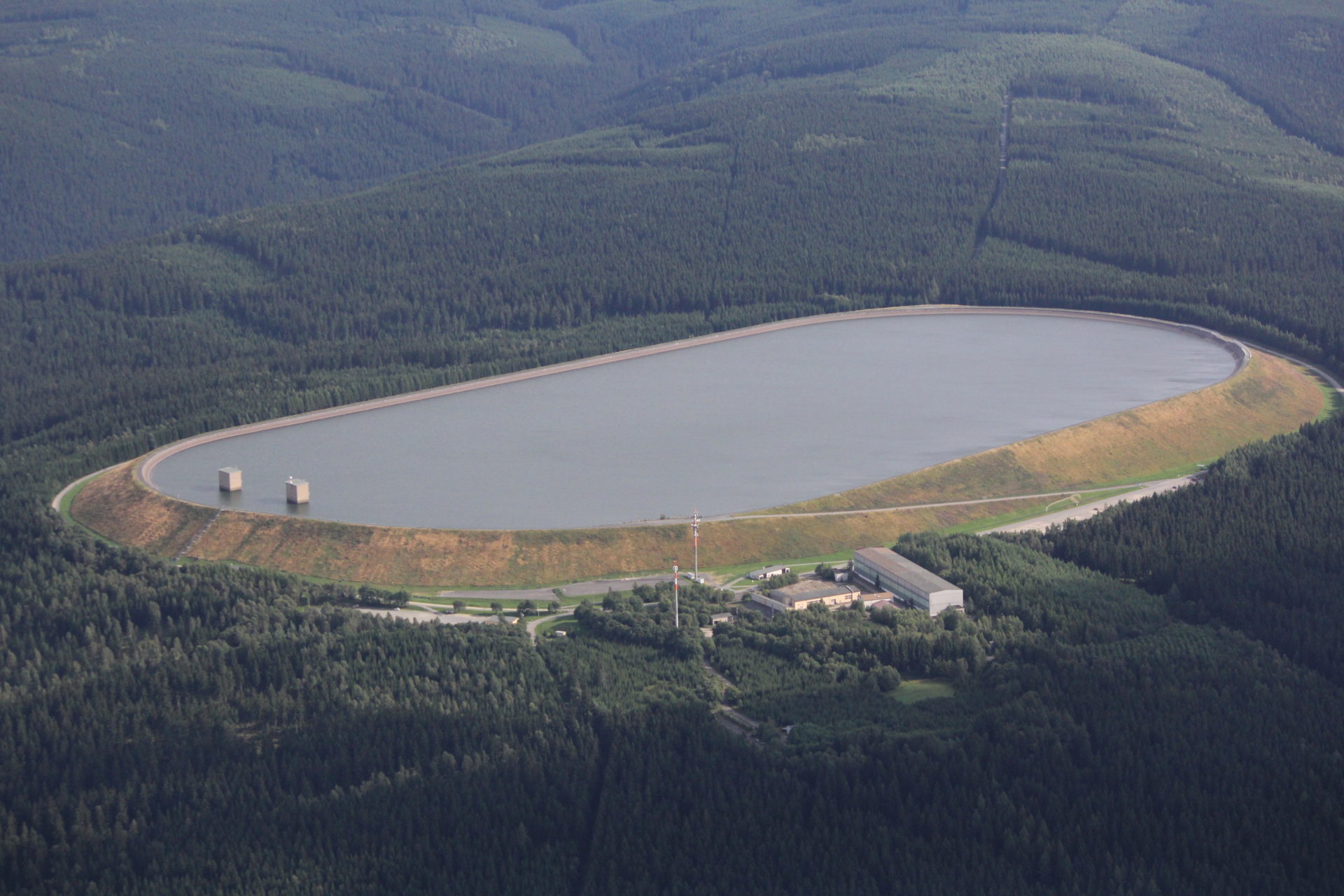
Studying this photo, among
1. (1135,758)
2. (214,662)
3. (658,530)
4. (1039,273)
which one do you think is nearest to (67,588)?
(214,662)

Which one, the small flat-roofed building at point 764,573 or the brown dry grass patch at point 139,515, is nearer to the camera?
the small flat-roofed building at point 764,573

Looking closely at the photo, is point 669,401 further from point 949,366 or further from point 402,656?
point 402,656

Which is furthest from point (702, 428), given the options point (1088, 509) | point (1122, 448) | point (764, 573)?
point (1122, 448)

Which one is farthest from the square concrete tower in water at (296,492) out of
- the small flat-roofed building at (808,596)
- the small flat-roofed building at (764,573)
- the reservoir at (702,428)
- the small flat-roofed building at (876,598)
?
the small flat-roofed building at (876,598)

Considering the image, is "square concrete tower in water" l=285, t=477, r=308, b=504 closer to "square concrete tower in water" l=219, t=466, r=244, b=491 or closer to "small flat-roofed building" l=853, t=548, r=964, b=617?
"square concrete tower in water" l=219, t=466, r=244, b=491

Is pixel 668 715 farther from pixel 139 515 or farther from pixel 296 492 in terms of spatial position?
pixel 139 515

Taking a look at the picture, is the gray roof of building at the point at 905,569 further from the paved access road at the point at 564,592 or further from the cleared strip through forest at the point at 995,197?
the cleared strip through forest at the point at 995,197
